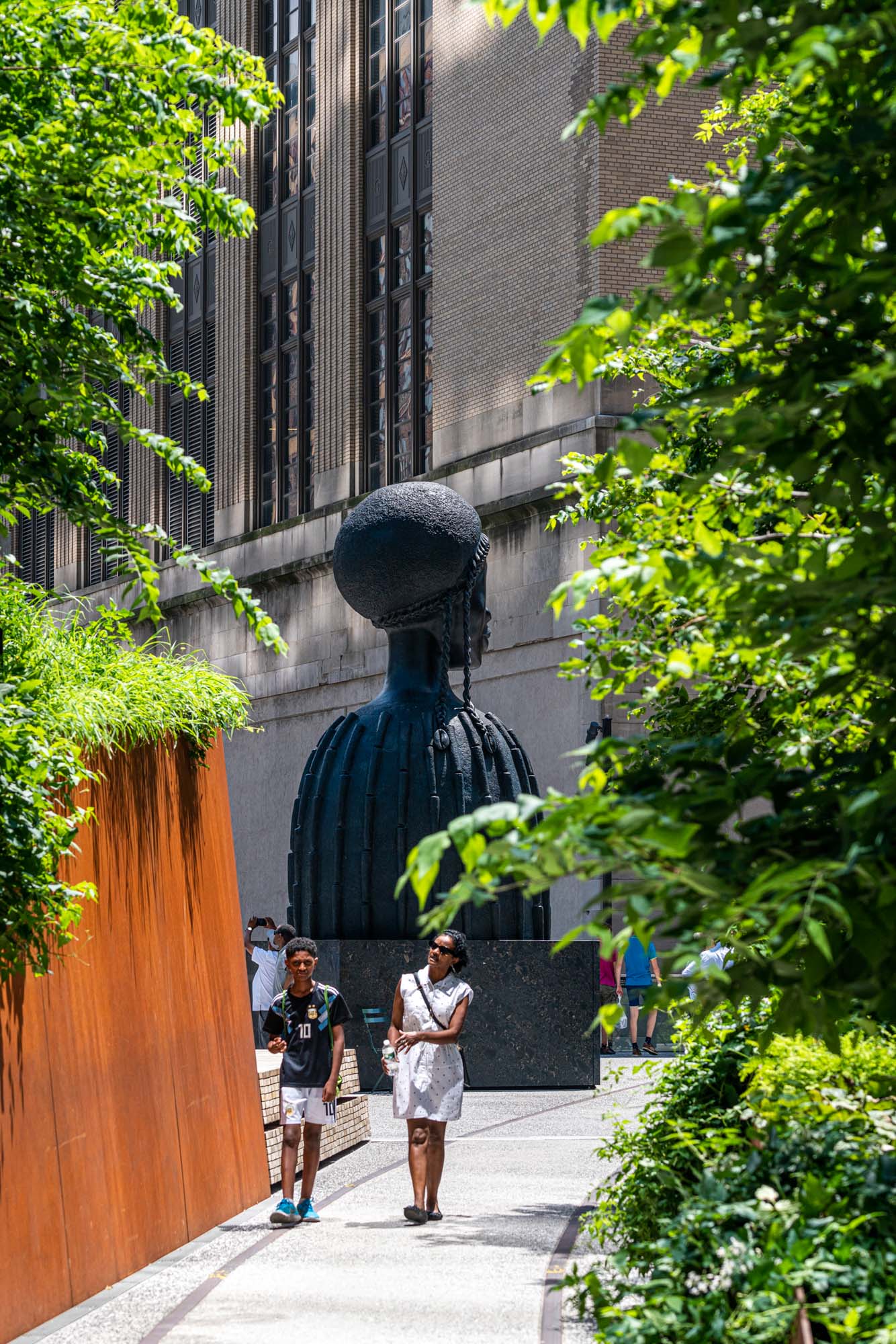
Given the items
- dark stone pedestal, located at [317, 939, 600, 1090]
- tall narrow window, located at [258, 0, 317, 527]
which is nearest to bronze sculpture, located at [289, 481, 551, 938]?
dark stone pedestal, located at [317, 939, 600, 1090]

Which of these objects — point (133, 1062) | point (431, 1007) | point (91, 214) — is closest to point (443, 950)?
point (431, 1007)

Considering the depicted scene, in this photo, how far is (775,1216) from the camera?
5.10 meters

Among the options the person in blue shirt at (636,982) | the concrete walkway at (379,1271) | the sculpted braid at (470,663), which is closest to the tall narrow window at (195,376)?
the person in blue shirt at (636,982)

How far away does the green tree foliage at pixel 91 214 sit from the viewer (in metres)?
7.25

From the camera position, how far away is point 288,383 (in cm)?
4019

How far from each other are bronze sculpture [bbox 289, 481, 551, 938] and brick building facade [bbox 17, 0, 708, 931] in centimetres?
808

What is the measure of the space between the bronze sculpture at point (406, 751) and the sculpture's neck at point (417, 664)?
1 cm

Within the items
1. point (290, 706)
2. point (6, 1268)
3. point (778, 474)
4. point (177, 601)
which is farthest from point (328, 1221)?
point (177, 601)

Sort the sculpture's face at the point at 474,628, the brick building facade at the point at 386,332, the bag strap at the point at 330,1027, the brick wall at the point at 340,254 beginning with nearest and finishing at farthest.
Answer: the bag strap at the point at 330,1027 → the sculpture's face at the point at 474,628 → the brick building facade at the point at 386,332 → the brick wall at the point at 340,254

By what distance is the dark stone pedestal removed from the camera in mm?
18891

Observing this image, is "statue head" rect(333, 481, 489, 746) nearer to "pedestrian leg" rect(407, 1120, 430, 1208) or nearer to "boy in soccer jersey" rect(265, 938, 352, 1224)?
"boy in soccer jersey" rect(265, 938, 352, 1224)

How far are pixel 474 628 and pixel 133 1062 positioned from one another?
429 inches

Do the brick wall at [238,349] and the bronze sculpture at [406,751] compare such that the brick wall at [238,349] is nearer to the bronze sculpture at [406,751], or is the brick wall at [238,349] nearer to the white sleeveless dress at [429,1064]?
the bronze sculpture at [406,751]

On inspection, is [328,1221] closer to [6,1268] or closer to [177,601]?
[6,1268]
